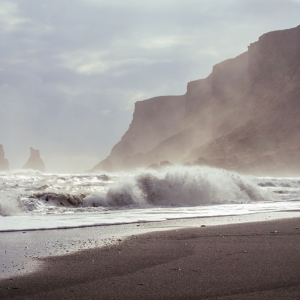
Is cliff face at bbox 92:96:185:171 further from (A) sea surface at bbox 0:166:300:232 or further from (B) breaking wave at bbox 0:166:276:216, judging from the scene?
(A) sea surface at bbox 0:166:300:232

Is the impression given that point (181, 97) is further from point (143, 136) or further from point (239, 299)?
point (239, 299)

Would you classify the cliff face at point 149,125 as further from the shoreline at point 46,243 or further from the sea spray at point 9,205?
the shoreline at point 46,243

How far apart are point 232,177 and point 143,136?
134760 mm

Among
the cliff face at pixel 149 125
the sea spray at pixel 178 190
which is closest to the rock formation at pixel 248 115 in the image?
the cliff face at pixel 149 125

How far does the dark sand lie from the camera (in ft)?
11.7

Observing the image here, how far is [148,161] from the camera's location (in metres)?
126

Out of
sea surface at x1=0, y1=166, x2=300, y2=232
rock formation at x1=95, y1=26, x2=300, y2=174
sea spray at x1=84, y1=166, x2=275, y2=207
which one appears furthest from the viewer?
rock formation at x1=95, y1=26, x2=300, y2=174

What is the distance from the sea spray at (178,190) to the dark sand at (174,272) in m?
11.0

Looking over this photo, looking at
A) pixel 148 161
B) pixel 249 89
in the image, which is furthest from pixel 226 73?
pixel 148 161

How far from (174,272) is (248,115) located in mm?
91221

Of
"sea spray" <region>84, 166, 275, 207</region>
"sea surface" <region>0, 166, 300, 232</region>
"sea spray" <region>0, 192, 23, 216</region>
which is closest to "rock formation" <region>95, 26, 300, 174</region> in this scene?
"sea spray" <region>84, 166, 275, 207</region>

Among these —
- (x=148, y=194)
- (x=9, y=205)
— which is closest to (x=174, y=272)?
(x=9, y=205)

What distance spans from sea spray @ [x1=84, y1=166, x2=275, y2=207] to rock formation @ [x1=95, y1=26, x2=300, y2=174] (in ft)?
190

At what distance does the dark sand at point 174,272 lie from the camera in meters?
3.56
